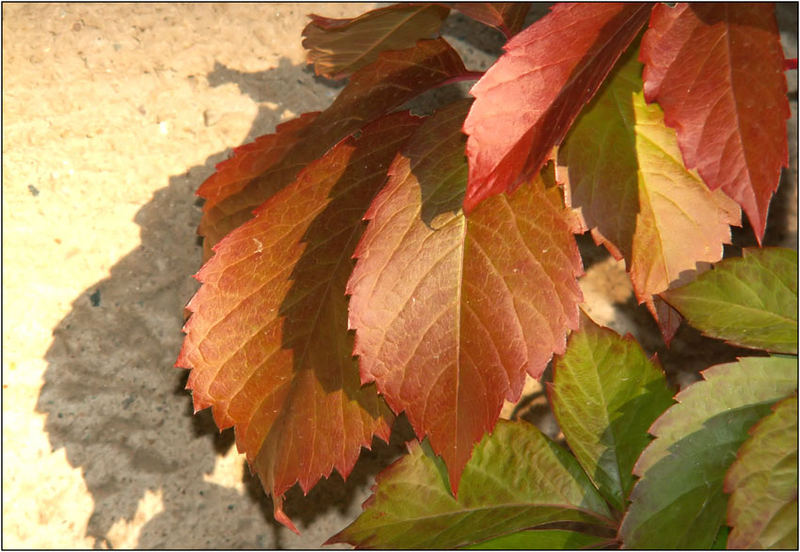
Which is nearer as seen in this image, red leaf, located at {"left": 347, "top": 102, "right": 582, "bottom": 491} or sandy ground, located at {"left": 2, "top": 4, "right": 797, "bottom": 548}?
red leaf, located at {"left": 347, "top": 102, "right": 582, "bottom": 491}

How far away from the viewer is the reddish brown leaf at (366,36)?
80 centimetres

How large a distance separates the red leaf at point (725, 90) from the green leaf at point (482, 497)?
0.34m

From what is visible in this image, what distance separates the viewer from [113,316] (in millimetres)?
830

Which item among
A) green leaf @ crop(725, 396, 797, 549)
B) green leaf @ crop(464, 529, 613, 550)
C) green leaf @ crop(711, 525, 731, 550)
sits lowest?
green leaf @ crop(711, 525, 731, 550)

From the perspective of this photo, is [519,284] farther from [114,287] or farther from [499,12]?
[114,287]

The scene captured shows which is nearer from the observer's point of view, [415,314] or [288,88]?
[415,314]

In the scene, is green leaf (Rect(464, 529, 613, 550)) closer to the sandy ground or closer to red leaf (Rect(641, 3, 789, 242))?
the sandy ground

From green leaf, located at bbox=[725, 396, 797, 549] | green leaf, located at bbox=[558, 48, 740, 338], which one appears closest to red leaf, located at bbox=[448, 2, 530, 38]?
green leaf, located at bbox=[558, 48, 740, 338]

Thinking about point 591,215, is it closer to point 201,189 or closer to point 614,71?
point 614,71

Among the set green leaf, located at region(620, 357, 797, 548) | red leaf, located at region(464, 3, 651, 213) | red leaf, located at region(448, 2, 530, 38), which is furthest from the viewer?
red leaf, located at region(448, 2, 530, 38)

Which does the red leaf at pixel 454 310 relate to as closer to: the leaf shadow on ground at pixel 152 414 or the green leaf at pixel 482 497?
the green leaf at pixel 482 497

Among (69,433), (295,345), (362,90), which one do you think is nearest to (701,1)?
(362,90)

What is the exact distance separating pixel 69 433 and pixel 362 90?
1.64ft

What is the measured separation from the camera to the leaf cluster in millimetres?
545
